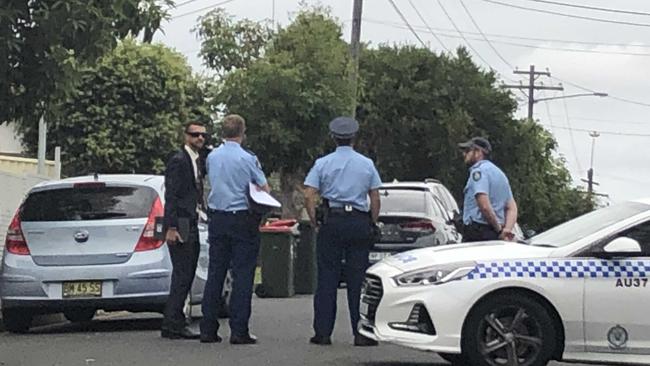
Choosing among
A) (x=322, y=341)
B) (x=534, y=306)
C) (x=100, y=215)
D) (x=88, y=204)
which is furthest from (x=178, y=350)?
(x=534, y=306)

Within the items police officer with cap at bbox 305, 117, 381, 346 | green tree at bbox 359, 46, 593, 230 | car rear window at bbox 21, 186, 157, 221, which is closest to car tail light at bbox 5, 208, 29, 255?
car rear window at bbox 21, 186, 157, 221

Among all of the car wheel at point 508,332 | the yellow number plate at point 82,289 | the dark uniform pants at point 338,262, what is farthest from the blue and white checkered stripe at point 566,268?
the yellow number plate at point 82,289

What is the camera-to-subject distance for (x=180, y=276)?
463 inches

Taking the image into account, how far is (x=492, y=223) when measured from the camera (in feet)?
39.7

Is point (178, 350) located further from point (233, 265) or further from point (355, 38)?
point (355, 38)

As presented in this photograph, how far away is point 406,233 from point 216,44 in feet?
75.9

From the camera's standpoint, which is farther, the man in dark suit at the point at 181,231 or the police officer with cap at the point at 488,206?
the police officer with cap at the point at 488,206

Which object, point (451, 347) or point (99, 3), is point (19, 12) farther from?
point (451, 347)

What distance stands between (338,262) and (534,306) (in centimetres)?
238

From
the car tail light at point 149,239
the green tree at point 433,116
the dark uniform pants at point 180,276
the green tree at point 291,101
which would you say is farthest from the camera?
the green tree at point 433,116

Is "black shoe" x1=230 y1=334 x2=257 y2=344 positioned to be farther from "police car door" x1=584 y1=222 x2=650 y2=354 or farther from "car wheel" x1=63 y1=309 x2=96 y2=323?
"police car door" x1=584 y1=222 x2=650 y2=354

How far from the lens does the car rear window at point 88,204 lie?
12797 millimetres

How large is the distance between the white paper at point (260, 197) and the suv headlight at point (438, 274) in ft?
6.71

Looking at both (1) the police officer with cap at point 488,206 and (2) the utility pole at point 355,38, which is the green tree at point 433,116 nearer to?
(2) the utility pole at point 355,38
